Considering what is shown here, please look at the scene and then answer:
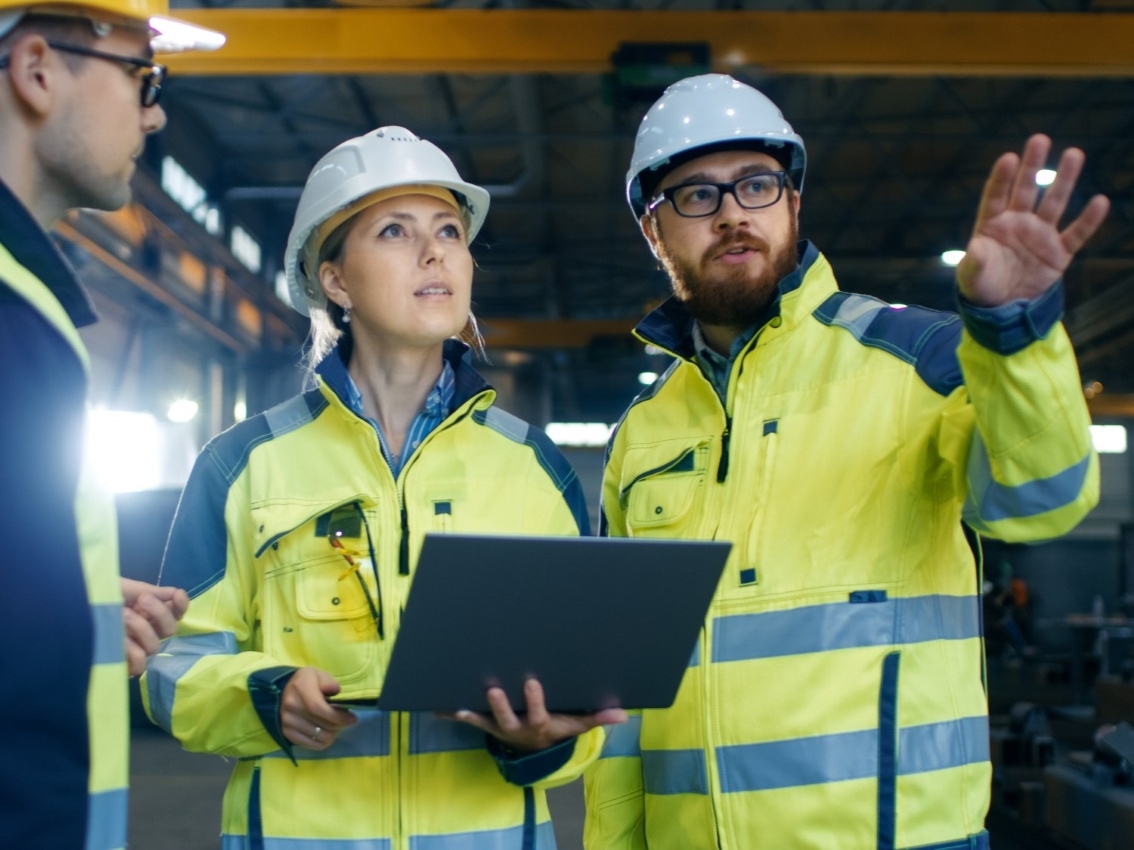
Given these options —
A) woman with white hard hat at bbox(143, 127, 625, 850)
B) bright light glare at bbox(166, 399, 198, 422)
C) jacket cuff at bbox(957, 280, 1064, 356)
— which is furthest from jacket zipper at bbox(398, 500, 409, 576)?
bright light glare at bbox(166, 399, 198, 422)

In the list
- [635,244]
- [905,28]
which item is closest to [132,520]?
[905,28]

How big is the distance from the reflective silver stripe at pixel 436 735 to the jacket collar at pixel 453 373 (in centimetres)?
56

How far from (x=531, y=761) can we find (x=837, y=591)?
580mm

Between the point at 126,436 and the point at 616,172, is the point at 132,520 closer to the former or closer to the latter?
the point at 126,436

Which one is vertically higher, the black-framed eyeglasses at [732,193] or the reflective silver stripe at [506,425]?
the black-framed eyeglasses at [732,193]

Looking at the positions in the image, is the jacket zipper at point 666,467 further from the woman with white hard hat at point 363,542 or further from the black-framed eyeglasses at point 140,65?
the black-framed eyeglasses at point 140,65

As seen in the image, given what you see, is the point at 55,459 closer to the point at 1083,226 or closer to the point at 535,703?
the point at 535,703

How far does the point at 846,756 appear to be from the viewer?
1.82 metres

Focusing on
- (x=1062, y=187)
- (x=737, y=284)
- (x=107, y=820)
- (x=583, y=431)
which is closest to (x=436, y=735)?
(x=107, y=820)

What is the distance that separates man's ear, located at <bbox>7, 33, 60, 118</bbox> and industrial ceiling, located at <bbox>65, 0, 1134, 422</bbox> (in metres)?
1.49

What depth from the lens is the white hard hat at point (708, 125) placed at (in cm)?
224

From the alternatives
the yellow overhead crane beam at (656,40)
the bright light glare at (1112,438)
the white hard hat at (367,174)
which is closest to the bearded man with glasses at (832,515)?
the white hard hat at (367,174)

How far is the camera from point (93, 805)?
1.10 metres

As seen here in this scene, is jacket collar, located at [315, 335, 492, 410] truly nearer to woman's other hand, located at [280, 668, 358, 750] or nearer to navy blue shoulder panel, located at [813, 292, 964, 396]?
woman's other hand, located at [280, 668, 358, 750]
